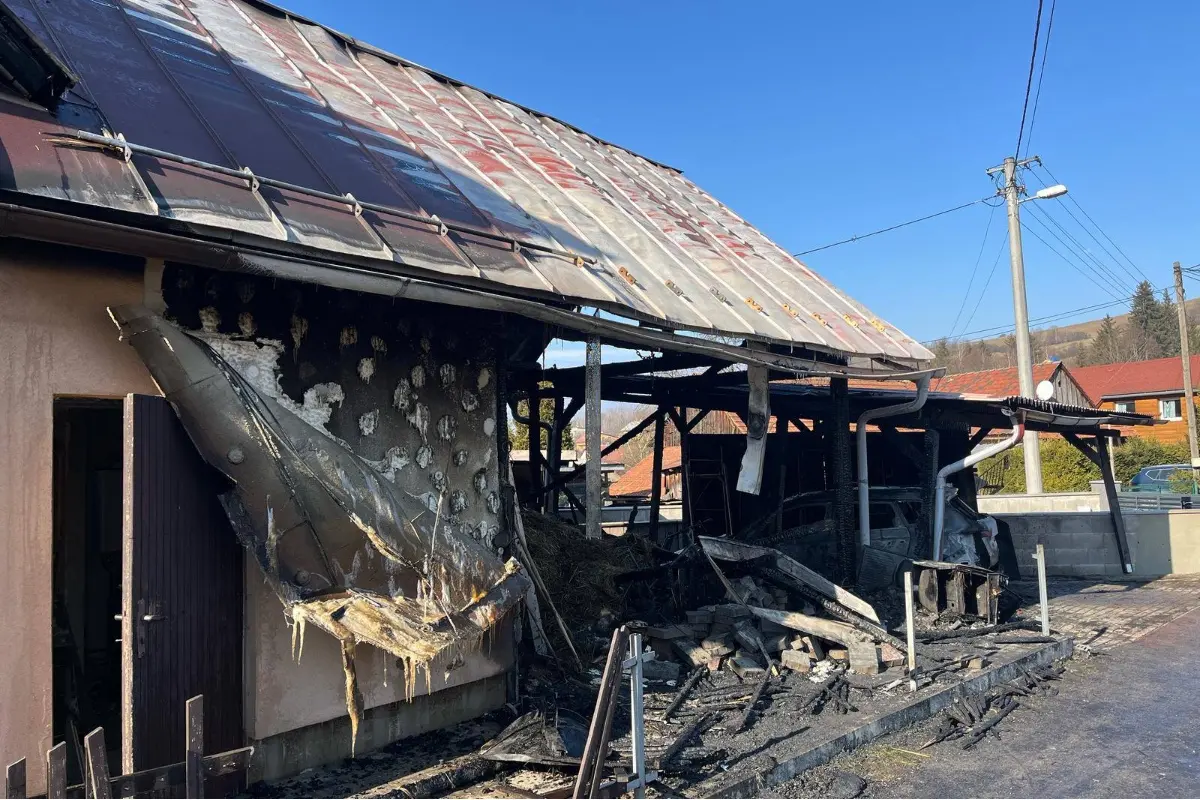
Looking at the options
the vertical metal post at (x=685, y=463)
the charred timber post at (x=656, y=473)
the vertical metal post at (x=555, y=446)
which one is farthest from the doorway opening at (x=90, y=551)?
the vertical metal post at (x=685, y=463)

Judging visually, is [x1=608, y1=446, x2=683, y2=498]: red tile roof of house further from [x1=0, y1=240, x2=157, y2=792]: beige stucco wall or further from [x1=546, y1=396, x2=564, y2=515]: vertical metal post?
[x1=0, y1=240, x2=157, y2=792]: beige stucco wall

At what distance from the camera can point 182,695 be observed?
171 inches

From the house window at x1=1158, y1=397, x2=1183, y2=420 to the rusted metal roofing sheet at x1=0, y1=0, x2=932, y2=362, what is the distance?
4438cm

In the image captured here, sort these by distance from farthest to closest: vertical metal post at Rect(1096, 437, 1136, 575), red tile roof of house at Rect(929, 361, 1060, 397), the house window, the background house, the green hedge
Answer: the house window → the background house → red tile roof of house at Rect(929, 361, 1060, 397) → the green hedge → vertical metal post at Rect(1096, 437, 1136, 575)

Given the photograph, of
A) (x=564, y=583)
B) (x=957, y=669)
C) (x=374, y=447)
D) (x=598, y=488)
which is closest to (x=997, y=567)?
(x=957, y=669)

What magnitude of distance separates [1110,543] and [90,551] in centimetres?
1687

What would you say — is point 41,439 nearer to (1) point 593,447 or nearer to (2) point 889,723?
(1) point 593,447

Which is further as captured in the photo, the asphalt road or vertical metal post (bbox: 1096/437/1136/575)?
vertical metal post (bbox: 1096/437/1136/575)

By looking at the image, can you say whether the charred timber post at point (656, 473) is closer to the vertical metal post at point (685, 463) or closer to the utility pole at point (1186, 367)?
the vertical metal post at point (685, 463)

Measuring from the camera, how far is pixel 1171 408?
149 ft

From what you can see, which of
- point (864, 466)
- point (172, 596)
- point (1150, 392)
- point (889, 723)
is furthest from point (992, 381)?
point (172, 596)

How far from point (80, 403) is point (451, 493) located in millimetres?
2389

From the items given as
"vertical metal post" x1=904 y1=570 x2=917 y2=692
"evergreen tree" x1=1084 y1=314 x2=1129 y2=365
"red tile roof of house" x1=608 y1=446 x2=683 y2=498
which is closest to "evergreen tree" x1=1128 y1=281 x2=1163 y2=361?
"evergreen tree" x1=1084 y1=314 x2=1129 y2=365

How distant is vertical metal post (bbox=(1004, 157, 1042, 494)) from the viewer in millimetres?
19969
